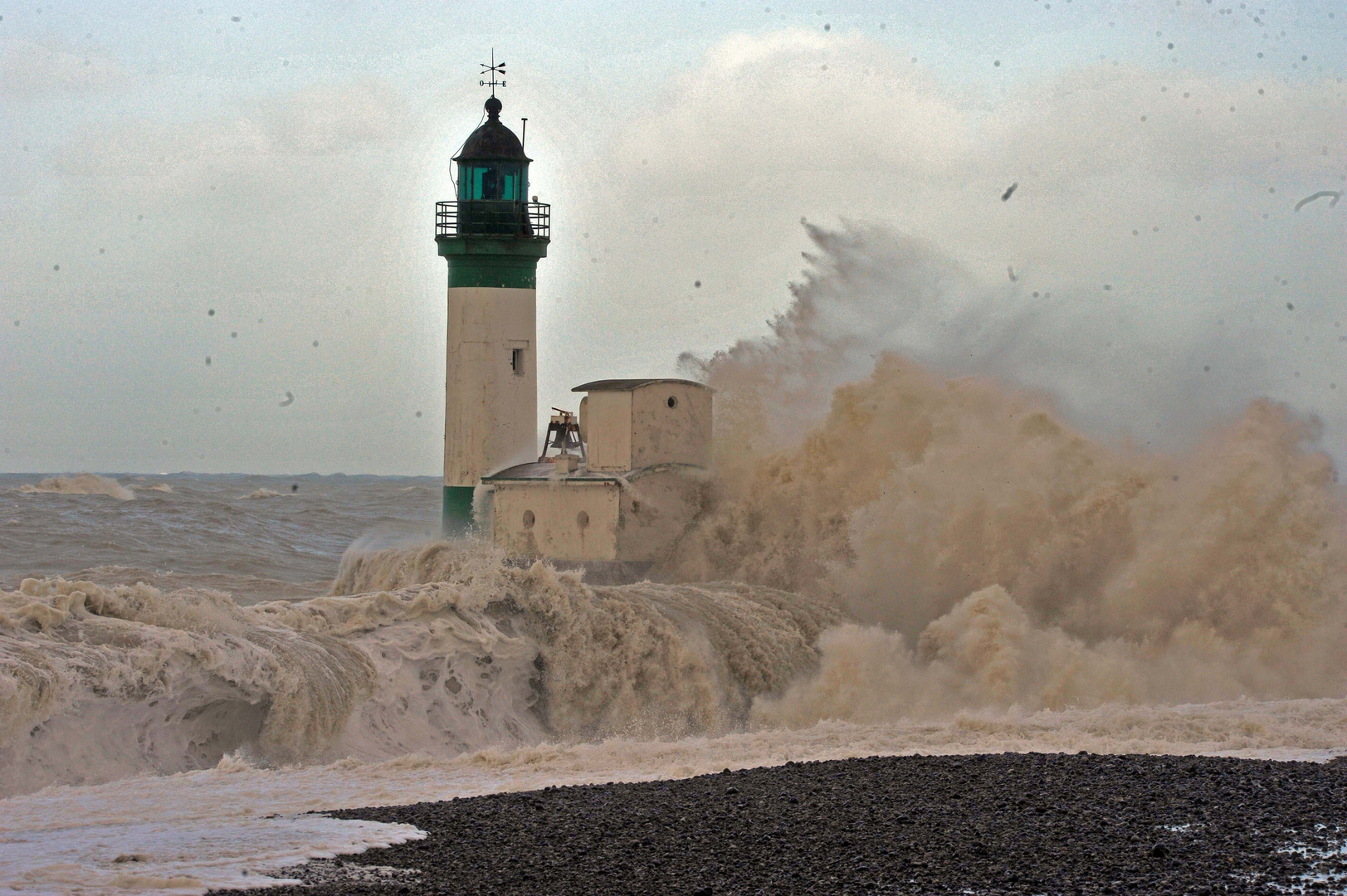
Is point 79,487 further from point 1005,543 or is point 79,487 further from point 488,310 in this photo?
point 1005,543

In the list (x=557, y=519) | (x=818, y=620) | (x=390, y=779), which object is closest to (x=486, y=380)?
(x=557, y=519)

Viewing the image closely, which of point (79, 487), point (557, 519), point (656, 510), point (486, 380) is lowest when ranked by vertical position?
point (557, 519)

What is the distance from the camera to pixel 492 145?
21.4m

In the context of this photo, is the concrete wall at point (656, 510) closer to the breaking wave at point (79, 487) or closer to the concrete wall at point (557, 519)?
the concrete wall at point (557, 519)

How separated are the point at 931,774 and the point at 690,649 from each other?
6286 mm

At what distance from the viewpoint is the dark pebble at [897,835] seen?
7449mm

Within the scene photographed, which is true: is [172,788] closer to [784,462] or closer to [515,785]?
[515,785]

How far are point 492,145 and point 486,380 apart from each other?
3.19 m

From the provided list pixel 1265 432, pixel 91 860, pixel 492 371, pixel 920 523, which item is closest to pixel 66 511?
pixel 492 371

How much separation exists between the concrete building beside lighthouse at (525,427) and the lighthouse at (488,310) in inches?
0.6

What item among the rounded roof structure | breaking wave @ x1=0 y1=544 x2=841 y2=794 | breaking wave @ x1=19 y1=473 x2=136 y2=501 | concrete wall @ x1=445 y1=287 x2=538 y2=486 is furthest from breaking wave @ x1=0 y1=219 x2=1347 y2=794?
breaking wave @ x1=19 y1=473 x2=136 y2=501

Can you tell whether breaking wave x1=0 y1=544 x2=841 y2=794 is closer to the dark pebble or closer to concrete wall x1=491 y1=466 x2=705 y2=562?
concrete wall x1=491 y1=466 x2=705 y2=562

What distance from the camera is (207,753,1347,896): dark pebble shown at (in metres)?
7.45

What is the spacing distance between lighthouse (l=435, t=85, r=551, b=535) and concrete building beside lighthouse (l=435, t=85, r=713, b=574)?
0.02 metres
